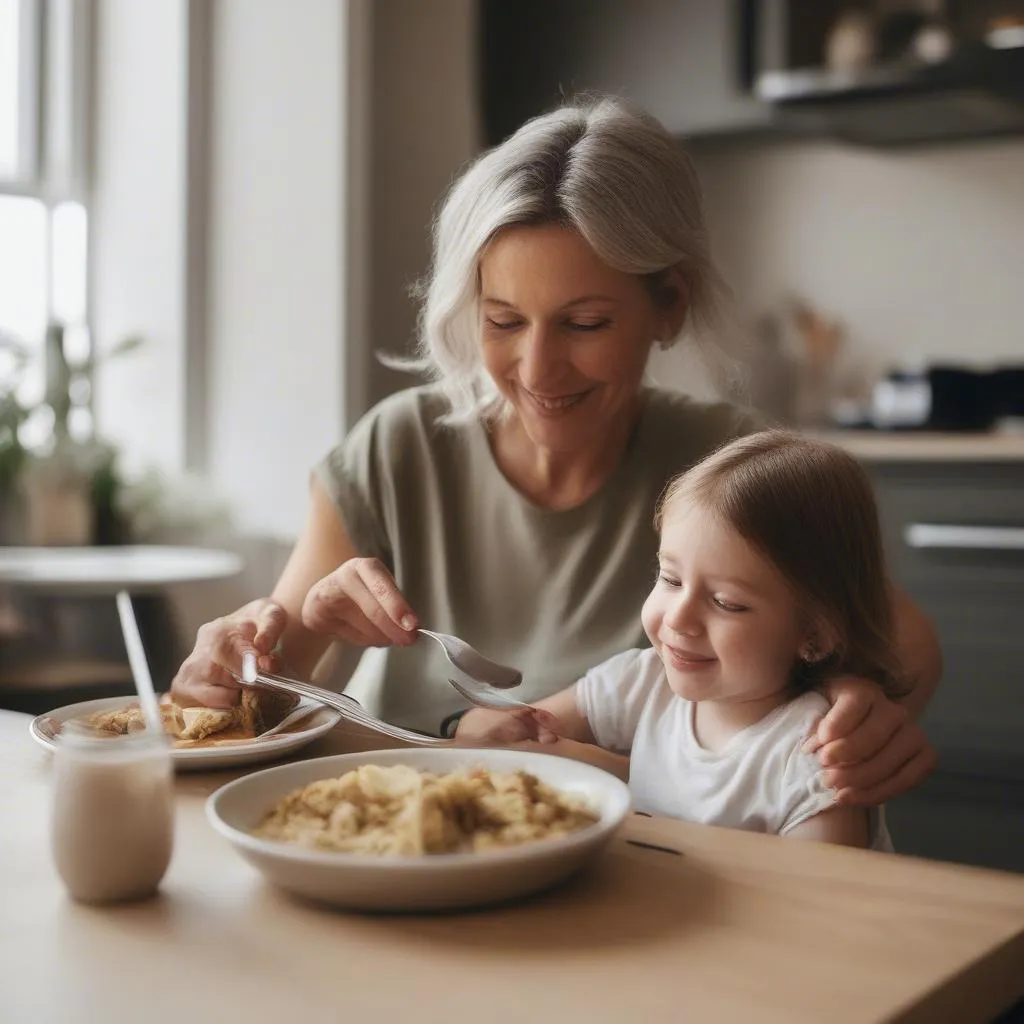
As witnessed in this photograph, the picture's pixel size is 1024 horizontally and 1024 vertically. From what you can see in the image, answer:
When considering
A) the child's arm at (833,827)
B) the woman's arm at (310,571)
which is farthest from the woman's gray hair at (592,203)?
the child's arm at (833,827)

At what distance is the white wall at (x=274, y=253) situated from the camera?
125 inches

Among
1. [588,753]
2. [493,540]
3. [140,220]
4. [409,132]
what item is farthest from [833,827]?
[140,220]

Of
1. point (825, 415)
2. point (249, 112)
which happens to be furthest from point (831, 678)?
point (249, 112)

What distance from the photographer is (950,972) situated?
0.69 metres

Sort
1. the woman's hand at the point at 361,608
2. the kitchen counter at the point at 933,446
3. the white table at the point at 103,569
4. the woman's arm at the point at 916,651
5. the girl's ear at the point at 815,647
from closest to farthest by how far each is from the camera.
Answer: the girl's ear at the point at 815,647, the woman's hand at the point at 361,608, the woman's arm at the point at 916,651, the kitchen counter at the point at 933,446, the white table at the point at 103,569

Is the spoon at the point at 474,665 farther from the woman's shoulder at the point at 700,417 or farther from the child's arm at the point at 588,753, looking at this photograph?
the woman's shoulder at the point at 700,417

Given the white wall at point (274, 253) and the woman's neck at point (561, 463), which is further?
the white wall at point (274, 253)

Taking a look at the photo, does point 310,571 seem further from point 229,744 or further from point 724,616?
point 724,616

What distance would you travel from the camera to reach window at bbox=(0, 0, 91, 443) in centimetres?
327

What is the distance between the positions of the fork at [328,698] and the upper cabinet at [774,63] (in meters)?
1.80

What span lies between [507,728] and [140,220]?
2458 millimetres

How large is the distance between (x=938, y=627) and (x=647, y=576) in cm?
136

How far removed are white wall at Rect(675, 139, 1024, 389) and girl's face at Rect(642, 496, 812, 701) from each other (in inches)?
83.8

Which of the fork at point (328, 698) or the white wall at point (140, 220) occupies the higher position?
the white wall at point (140, 220)
